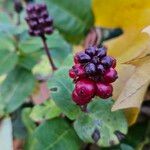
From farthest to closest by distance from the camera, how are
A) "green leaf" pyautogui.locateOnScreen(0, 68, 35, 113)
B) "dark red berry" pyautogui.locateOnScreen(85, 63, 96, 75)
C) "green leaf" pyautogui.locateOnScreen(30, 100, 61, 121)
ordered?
"green leaf" pyautogui.locateOnScreen(0, 68, 35, 113)
"green leaf" pyautogui.locateOnScreen(30, 100, 61, 121)
"dark red berry" pyautogui.locateOnScreen(85, 63, 96, 75)

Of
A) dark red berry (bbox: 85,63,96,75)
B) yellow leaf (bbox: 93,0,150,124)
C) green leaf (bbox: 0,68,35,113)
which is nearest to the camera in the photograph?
dark red berry (bbox: 85,63,96,75)

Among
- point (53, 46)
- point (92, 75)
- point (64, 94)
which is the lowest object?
point (53, 46)

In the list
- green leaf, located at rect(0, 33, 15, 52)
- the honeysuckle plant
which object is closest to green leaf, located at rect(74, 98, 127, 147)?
the honeysuckle plant

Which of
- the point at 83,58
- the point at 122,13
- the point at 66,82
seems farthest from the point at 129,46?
the point at 83,58

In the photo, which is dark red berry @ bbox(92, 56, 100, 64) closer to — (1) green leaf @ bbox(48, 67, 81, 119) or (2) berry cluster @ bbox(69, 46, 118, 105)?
(2) berry cluster @ bbox(69, 46, 118, 105)

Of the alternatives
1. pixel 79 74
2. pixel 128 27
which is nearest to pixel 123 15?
pixel 128 27

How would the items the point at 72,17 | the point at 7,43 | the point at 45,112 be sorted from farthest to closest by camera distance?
the point at 72,17 < the point at 7,43 < the point at 45,112

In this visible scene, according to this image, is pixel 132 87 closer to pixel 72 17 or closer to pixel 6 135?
pixel 6 135
